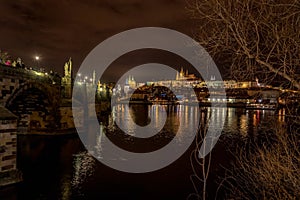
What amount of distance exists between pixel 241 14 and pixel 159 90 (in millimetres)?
178640

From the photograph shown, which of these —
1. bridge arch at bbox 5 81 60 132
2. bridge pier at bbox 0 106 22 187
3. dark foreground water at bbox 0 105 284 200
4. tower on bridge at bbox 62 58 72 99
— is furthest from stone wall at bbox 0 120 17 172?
tower on bridge at bbox 62 58 72 99

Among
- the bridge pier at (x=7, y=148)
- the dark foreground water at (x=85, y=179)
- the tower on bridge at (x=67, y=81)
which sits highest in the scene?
the tower on bridge at (x=67, y=81)

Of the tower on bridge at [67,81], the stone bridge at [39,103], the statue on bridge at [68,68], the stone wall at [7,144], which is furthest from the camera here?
the statue on bridge at [68,68]

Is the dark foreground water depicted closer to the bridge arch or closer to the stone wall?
the stone wall

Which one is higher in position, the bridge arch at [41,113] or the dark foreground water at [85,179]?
the bridge arch at [41,113]

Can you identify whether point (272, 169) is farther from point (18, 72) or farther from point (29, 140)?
point (29, 140)

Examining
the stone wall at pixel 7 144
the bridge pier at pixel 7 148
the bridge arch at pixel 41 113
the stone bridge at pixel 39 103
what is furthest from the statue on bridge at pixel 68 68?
the stone wall at pixel 7 144

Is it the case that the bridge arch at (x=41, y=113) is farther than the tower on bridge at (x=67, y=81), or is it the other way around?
the tower on bridge at (x=67, y=81)

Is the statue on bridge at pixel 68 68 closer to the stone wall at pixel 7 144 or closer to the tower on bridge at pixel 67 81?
the tower on bridge at pixel 67 81

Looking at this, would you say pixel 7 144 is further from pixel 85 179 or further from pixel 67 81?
pixel 67 81

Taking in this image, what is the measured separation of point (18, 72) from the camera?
19.0 meters

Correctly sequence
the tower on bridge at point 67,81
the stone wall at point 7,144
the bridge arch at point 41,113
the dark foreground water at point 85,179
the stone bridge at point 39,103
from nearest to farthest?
the stone wall at point 7,144 < the dark foreground water at point 85,179 < the stone bridge at point 39,103 < the bridge arch at point 41,113 < the tower on bridge at point 67,81

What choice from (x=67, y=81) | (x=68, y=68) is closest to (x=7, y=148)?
(x=67, y=81)

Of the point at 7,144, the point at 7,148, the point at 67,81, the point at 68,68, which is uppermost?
the point at 68,68
